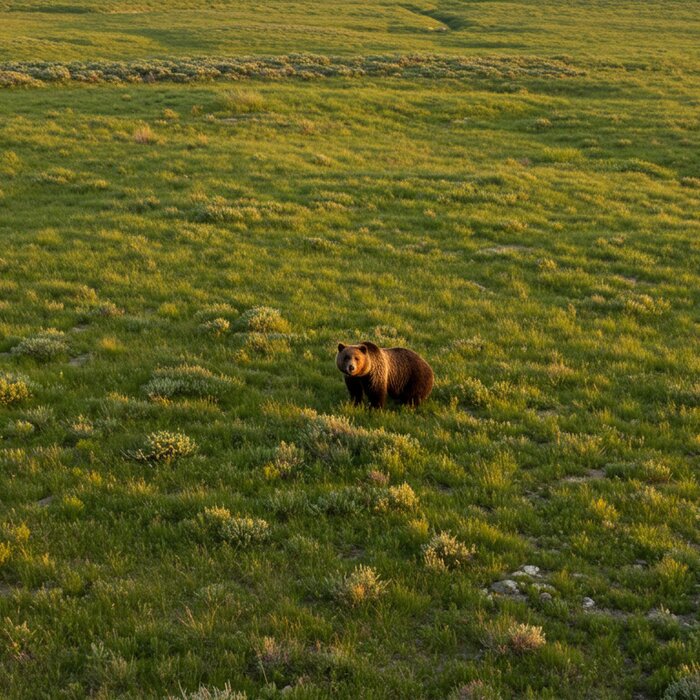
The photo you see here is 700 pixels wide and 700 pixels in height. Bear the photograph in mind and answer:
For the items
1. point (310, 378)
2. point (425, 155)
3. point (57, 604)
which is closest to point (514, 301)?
point (310, 378)

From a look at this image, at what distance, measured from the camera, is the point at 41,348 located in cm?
1178

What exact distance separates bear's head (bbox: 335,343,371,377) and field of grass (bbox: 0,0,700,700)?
2.41 ft

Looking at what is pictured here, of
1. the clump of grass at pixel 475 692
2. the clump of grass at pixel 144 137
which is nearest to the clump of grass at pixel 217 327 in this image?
the clump of grass at pixel 475 692

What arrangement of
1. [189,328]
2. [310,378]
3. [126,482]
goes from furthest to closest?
[189,328]
[310,378]
[126,482]

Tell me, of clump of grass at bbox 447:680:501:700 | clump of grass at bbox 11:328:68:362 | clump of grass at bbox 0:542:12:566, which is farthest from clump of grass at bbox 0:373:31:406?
clump of grass at bbox 447:680:501:700

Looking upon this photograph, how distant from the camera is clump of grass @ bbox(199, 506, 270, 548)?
7.06 meters

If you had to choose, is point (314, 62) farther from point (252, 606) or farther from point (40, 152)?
point (252, 606)

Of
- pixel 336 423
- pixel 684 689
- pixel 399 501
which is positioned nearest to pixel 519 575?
pixel 399 501

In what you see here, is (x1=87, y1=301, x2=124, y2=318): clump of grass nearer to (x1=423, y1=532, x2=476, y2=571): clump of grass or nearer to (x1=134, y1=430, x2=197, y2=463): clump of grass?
(x1=134, y1=430, x2=197, y2=463): clump of grass

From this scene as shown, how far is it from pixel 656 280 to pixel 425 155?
52.1 ft

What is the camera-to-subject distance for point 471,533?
23.9 ft

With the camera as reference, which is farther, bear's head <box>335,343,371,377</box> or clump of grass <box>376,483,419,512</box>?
bear's head <box>335,343,371,377</box>

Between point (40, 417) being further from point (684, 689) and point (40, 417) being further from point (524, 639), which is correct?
point (684, 689)

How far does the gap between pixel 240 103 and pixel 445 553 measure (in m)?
33.4
